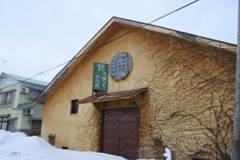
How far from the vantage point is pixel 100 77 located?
416 inches

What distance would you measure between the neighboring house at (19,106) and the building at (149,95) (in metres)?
8.83

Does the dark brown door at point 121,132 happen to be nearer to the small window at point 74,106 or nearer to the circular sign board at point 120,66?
the circular sign board at point 120,66

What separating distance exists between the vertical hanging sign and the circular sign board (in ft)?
1.21

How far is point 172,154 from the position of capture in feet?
24.6

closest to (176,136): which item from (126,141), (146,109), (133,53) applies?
(146,109)

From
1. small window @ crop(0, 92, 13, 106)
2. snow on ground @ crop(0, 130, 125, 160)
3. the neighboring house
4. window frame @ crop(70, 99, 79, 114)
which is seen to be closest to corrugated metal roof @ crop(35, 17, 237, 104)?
window frame @ crop(70, 99, 79, 114)

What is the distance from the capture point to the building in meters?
6.76

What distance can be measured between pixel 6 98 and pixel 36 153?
58.0 ft

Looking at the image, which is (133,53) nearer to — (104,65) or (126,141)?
(104,65)

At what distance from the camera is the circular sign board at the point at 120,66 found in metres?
9.82

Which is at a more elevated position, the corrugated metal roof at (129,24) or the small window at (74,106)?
the corrugated metal roof at (129,24)

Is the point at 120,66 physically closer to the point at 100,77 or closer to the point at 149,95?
the point at 100,77

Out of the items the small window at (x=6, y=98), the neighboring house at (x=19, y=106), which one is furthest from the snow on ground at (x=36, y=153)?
the small window at (x=6, y=98)

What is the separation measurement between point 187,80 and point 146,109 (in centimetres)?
205
